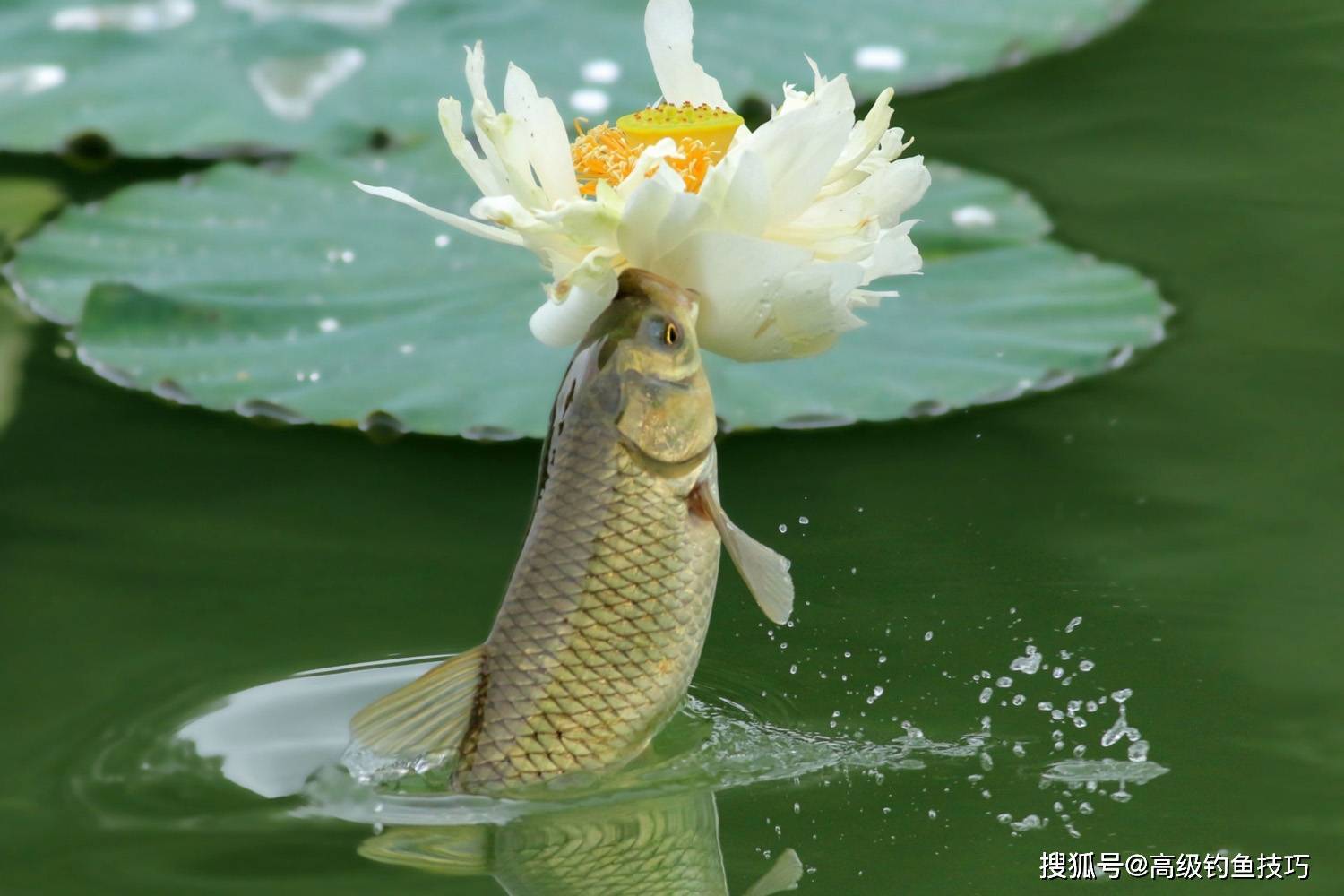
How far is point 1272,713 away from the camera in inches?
90.3

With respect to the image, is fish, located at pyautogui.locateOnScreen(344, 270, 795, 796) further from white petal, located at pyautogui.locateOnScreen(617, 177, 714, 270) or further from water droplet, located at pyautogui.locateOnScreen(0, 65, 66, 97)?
water droplet, located at pyautogui.locateOnScreen(0, 65, 66, 97)

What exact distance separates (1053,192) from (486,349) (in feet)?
5.43

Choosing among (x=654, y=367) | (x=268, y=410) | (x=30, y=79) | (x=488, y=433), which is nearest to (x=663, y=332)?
(x=654, y=367)

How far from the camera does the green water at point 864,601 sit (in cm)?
208

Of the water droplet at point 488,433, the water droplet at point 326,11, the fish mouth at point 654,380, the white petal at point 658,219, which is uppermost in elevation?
the water droplet at point 326,11

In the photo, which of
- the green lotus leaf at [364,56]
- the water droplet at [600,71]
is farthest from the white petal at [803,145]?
the water droplet at [600,71]

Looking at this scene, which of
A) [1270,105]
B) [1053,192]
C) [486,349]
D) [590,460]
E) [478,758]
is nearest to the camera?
[590,460]

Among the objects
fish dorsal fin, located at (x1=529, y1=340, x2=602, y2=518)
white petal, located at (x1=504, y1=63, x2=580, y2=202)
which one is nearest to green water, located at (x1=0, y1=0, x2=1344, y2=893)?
fish dorsal fin, located at (x1=529, y1=340, x2=602, y2=518)

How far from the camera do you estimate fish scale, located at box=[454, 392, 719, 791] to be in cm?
195

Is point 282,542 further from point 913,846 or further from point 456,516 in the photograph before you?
point 913,846

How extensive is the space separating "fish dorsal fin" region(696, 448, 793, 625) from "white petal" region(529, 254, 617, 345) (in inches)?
8.9

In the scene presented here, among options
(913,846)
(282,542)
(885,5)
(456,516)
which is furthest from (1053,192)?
(913,846)

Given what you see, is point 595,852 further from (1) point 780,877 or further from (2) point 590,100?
(2) point 590,100

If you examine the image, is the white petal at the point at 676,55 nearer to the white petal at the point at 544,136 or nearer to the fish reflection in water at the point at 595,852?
the white petal at the point at 544,136
